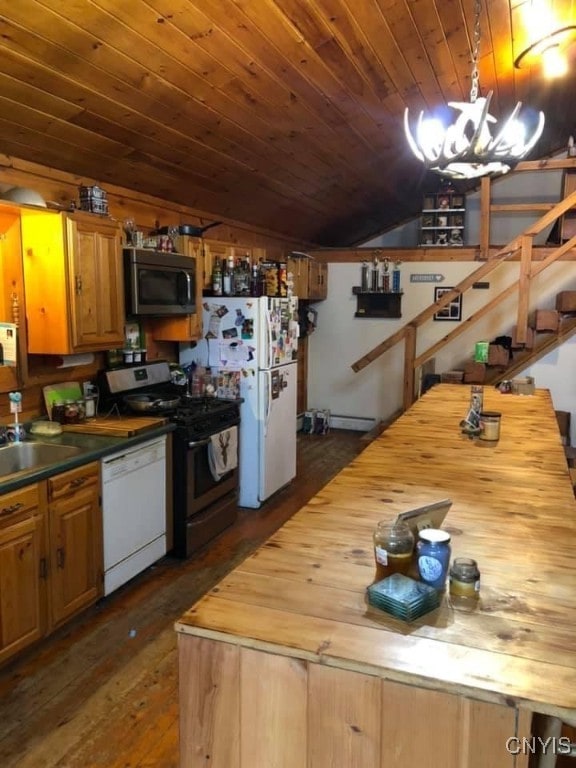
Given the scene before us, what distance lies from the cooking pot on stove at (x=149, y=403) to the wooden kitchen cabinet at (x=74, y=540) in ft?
2.65

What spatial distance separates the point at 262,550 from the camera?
166 centimetres

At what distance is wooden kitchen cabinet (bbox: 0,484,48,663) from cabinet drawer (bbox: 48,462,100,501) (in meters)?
0.07

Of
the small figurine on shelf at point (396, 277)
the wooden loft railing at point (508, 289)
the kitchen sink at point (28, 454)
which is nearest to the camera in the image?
the kitchen sink at point (28, 454)

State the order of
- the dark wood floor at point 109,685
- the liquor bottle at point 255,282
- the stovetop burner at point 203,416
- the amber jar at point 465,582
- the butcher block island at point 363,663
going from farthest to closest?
the liquor bottle at point 255,282
the stovetop burner at point 203,416
the dark wood floor at point 109,685
the amber jar at point 465,582
the butcher block island at point 363,663

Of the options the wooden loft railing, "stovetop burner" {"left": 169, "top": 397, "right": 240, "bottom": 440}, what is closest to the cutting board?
"stovetop burner" {"left": 169, "top": 397, "right": 240, "bottom": 440}

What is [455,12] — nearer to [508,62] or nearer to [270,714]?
[508,62]

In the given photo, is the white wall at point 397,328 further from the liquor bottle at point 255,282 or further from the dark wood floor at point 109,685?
the dark wood floor at point 109,685

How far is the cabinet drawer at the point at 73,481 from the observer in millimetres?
2699

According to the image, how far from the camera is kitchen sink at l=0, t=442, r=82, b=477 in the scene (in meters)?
3.01

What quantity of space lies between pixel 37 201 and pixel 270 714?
265 centimetres

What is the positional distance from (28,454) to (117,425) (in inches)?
19.8

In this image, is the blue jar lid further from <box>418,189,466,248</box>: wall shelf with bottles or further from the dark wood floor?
<box>418,189,466,248</box>: wall shelf with bottles

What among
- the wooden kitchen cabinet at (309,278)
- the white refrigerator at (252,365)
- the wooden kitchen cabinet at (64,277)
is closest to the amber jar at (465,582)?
the wooden kitchen cabinet at (64,277)

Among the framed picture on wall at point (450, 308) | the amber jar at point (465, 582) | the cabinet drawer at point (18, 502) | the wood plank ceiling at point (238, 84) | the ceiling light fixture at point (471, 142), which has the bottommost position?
the cabinet drawer at point (18, 502)
